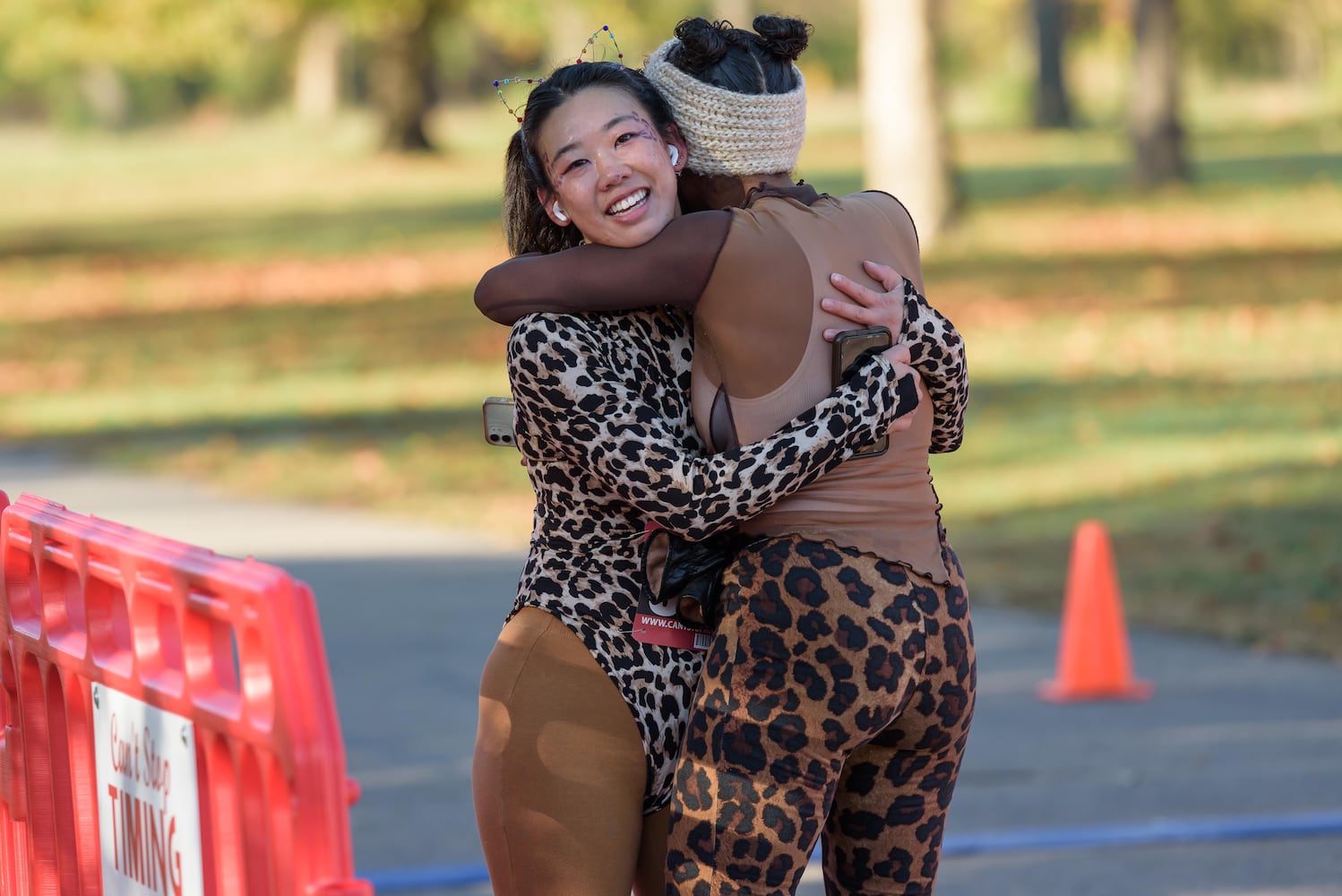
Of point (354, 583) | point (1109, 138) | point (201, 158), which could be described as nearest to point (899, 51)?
point (354, 583)

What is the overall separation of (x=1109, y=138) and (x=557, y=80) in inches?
1617

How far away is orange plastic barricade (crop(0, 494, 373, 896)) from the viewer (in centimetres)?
229

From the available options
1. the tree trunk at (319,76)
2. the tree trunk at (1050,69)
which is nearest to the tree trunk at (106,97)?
the tree trunk at (319,76)

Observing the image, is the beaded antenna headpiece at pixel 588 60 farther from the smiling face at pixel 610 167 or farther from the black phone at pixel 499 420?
the black phone at pixel 499 420

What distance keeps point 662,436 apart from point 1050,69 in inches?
1808

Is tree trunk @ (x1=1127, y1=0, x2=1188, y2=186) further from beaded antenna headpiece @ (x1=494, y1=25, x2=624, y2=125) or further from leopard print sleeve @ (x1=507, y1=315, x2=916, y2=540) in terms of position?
leopard print sleeve @ (x1=507, y1=315, x2=916, y2=540)

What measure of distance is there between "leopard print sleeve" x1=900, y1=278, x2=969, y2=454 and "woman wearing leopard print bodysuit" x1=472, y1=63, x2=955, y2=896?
84mm

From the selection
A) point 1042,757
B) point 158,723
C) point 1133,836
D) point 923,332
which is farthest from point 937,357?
point 1042,757

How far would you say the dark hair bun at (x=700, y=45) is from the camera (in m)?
2.83

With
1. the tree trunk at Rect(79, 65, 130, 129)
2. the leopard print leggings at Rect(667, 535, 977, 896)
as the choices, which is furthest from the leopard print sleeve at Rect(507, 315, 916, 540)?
the tree trunk at Rect(79, 65, 130, 129)

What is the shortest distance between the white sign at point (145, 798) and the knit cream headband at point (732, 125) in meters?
1.13

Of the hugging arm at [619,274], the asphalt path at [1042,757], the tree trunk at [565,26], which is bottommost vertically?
the asphalt path at [1042,757]

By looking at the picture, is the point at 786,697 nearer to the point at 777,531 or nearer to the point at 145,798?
the point at 777,531

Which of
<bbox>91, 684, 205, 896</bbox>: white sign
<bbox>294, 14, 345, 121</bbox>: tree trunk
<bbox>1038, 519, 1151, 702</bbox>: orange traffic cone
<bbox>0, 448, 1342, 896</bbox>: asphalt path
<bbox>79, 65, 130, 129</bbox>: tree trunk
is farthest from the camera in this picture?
<bbox>79, 65, 130, 129</bbox>: tree trunk
